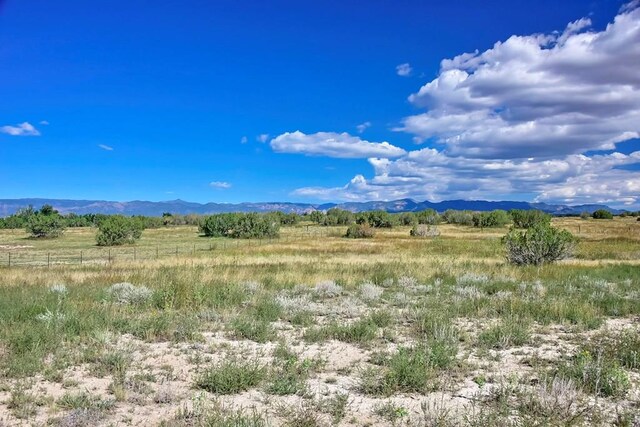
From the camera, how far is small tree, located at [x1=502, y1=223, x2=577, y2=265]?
77.7 feet

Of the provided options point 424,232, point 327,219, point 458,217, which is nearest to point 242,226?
point 424,232

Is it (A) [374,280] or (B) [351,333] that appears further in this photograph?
(A) [374,280]

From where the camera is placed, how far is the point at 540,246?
933 inches

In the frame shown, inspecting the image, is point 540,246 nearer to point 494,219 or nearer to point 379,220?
point 379,220

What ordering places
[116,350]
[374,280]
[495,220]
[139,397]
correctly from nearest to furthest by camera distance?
[139,397], [116,350], [374,280], [495,220]

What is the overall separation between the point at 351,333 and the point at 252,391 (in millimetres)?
3178

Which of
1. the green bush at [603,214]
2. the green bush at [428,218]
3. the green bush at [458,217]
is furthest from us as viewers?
the green bush at [603,214]

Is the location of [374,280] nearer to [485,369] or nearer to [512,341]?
[512,341]

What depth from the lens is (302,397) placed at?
6188mm

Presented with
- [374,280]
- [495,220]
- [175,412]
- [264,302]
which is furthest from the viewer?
[495,220]

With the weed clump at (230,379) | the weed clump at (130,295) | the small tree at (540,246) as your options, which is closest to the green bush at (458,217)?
the small tree at (540,246)

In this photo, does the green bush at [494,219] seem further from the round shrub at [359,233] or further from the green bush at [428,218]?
the round shrub at [359,233]

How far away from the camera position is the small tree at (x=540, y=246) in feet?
77.7

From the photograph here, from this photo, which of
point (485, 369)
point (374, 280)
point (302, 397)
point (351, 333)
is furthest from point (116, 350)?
point (374, 280)
